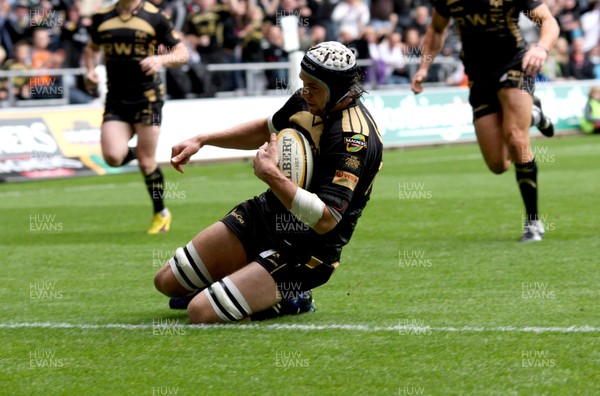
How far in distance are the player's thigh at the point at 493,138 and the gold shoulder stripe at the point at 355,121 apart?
12.8 ft

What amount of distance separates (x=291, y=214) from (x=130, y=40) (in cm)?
576

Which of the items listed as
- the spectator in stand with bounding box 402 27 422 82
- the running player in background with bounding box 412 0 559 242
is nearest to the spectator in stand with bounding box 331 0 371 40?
the spectator in stand with bounding box 402 27 422 82

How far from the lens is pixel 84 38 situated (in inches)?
842

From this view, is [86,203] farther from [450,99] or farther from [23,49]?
[450,99]

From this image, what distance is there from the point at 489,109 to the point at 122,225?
4378mm

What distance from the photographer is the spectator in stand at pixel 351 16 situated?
25.8m

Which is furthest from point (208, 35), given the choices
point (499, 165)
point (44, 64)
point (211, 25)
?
point (499, 165)

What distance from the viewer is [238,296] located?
6625 mm

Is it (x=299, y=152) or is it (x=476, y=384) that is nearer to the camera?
(x=476, y=384)

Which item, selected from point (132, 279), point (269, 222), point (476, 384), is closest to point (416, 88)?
point (132, 279)

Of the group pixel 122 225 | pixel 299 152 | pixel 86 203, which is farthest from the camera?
pixel 86 203

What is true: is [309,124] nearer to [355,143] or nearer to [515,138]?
[355,143]

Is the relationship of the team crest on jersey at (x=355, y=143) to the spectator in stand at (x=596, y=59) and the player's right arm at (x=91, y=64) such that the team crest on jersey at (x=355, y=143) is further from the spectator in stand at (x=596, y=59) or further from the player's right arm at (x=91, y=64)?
the spectator in stand at (x=596, y=59)

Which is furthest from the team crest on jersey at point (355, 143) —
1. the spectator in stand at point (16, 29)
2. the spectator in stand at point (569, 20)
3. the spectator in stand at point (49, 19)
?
the spectator in stand at point (569, 20)
